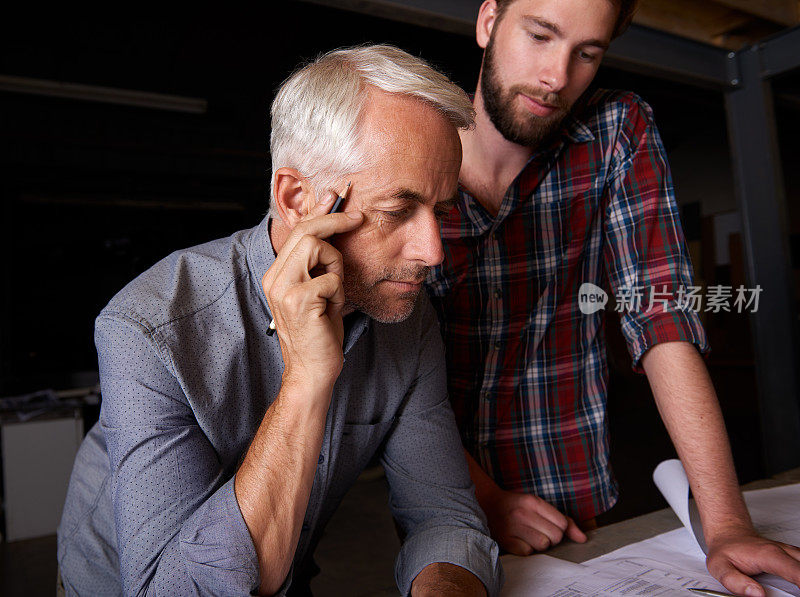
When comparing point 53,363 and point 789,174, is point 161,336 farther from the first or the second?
point 789,174

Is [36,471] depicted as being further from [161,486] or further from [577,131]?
[577,131]

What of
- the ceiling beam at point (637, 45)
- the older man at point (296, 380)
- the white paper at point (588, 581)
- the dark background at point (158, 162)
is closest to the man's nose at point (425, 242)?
the older man at point (296, 380)

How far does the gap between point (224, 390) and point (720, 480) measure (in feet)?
3.01

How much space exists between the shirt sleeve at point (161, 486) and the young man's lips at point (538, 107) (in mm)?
926

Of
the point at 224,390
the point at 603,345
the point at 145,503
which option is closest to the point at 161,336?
the point at 224,390

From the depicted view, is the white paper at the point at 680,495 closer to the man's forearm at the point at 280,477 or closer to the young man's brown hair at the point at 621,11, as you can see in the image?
the man's forearm at the point at 280,477

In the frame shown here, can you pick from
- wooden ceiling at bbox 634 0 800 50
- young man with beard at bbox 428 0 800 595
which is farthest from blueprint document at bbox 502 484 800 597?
wooden ceiling at bbox 634 0 800 50

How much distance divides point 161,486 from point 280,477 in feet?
0.53

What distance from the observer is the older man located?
83 centimetres

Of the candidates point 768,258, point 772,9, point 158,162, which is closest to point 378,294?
point 768,258

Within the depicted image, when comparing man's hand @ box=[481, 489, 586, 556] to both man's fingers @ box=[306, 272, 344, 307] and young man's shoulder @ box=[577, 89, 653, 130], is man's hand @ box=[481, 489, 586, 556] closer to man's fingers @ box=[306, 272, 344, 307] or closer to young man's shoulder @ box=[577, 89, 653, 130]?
man's fingers @ box=[306, 272, 344, 307]

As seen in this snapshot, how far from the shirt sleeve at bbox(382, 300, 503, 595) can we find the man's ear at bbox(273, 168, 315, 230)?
1.14ft

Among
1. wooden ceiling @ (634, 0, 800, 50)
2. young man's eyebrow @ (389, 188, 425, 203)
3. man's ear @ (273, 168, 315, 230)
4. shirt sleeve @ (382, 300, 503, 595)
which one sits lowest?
shirt sleeve @ (382, 300, 503, 595)

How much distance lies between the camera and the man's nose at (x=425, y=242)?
100 centimetres
